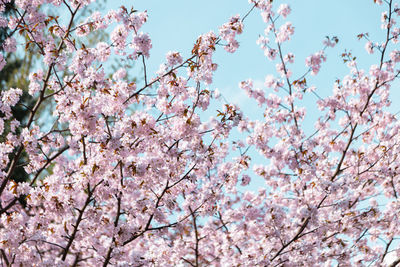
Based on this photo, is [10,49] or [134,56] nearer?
[134,56]

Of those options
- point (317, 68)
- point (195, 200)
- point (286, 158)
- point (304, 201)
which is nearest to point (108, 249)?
point (195, 200)

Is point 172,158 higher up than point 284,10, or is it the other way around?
point 284,10

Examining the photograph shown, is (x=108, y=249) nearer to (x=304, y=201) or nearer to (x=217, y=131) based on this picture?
(x=217, y=131)

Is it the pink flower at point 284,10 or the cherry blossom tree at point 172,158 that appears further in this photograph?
the pink flower at point 284,10

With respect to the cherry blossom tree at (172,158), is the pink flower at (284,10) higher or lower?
higher

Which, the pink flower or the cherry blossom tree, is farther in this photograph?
the pink flower

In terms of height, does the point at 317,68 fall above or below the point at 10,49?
above

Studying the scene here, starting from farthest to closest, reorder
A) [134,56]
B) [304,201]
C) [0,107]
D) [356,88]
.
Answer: [356,88] → [304,201] → [0,107] → [134,56]

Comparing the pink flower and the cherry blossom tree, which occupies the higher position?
the pink flower

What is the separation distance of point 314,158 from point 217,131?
2.95 m

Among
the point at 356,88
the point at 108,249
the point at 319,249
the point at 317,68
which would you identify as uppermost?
the point at 317,68

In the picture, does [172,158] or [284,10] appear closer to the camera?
[172,158]

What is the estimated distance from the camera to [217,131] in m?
5.38

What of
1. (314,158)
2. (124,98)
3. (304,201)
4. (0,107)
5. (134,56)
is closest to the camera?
(124,98)
